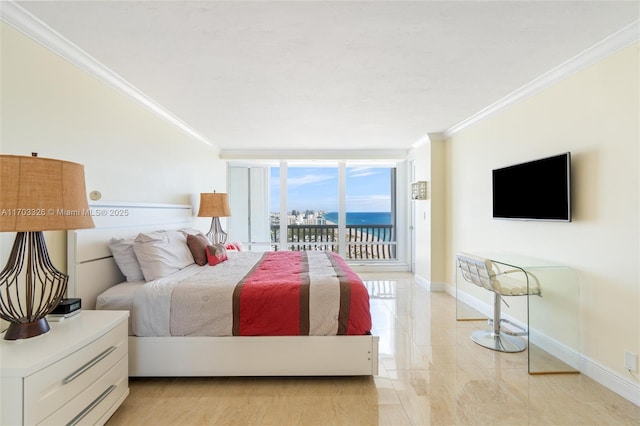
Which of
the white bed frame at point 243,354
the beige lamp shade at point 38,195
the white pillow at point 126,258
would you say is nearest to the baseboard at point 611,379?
the white bed frame at point 243,354

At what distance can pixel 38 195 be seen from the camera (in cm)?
143

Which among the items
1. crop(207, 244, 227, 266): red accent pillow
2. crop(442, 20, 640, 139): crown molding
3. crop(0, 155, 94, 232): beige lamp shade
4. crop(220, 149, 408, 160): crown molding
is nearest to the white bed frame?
crop(0, 155, 94, 232): beige lamp shade

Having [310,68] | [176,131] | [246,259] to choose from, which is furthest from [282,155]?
[310,68]

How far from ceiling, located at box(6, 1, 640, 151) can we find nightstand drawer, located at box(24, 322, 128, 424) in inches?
76.3

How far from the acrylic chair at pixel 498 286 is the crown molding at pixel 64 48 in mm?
3642

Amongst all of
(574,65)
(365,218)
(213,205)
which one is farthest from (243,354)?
(365,218)

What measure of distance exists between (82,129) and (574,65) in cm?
391

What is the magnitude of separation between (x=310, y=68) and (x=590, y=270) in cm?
270

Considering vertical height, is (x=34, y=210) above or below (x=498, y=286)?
above

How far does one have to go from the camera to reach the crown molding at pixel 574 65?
1963 mm

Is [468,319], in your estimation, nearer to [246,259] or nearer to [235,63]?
[246,259]

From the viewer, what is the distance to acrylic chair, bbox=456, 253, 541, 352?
2.58m

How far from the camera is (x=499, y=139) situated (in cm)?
334

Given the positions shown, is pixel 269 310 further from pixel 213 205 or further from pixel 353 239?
pixel 353 239
